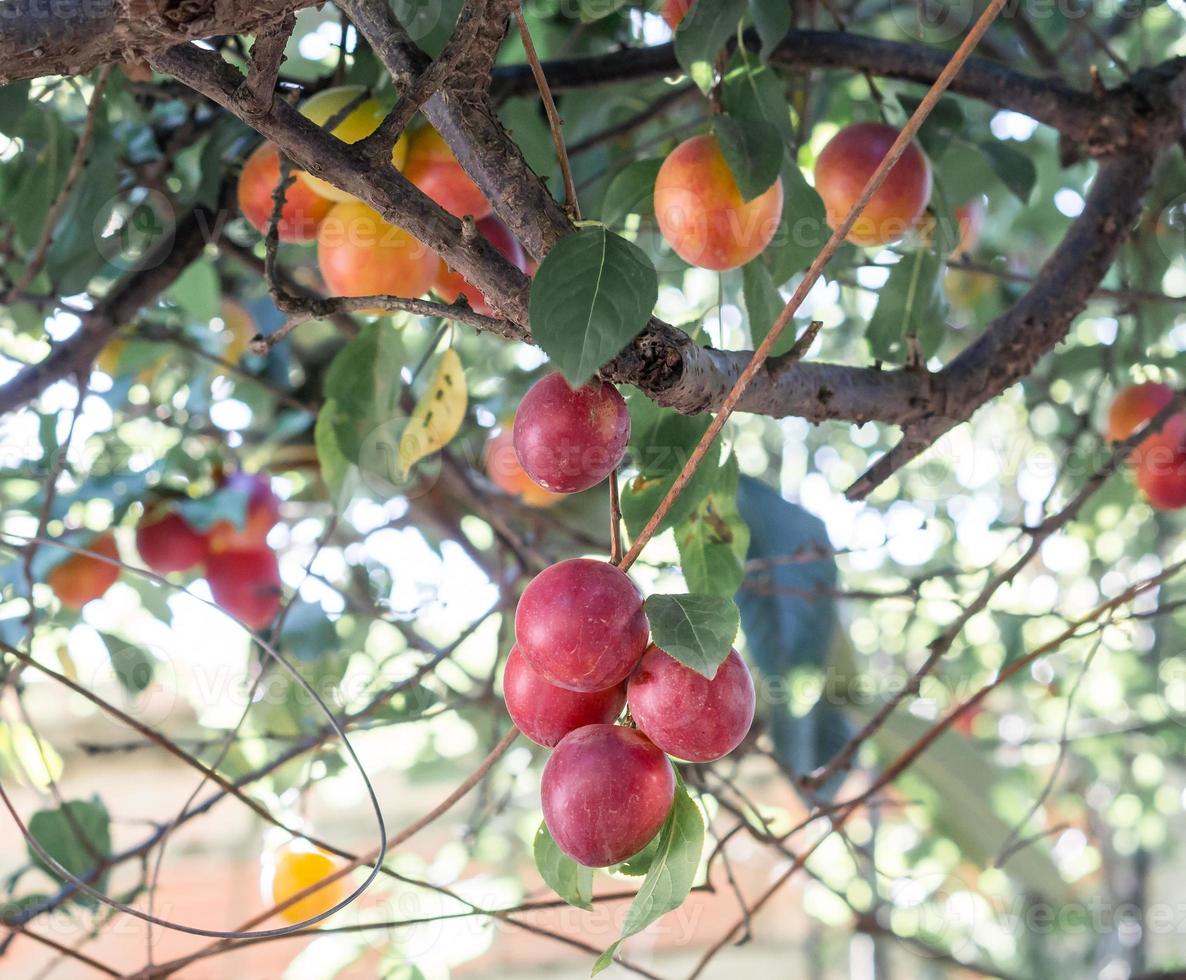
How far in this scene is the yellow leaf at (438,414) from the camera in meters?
0.74

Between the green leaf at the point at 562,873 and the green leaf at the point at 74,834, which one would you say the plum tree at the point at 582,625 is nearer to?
the green leaf at the point at 562,873

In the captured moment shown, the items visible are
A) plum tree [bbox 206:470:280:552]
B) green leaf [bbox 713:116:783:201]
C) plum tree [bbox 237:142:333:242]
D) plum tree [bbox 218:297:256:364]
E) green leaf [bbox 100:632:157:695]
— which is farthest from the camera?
plum tree [bbox 218:297:256:364]

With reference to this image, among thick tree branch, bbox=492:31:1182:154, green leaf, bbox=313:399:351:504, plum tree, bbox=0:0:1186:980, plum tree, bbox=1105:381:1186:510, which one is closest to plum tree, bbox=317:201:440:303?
plum tree, bbox=0:0:1186:980

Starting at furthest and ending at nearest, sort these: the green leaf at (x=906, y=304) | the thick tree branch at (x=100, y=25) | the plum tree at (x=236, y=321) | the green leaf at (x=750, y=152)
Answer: the plum tree at (x=236, y=321) < the green leaf at (x=906, y=304) < the green leaf at (x=750, y=152) < the thick tree branch at (x=100, y=25)

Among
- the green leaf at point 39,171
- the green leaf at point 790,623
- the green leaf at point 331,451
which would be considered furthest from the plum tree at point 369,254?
the green leaf at point 790,623

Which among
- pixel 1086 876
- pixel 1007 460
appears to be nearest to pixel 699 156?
pixel 1007 460

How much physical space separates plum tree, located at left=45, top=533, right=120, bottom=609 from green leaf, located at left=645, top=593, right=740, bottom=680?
3.13ft

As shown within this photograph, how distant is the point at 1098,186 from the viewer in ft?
2.80

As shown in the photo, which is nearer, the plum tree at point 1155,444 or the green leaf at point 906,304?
the green leaf at point 906,304

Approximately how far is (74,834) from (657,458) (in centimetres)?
68

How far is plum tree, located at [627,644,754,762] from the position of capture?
1.43ft

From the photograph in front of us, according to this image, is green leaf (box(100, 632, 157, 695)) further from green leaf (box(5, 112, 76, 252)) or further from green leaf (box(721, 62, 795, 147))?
green leaf (box(721, 62, 795, 147))

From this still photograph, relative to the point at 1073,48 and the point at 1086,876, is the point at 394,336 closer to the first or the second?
the point at 1073,48

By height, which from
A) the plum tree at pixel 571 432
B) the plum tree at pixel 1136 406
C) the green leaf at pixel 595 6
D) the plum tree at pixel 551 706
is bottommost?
the plum tree at pixel 551 706
